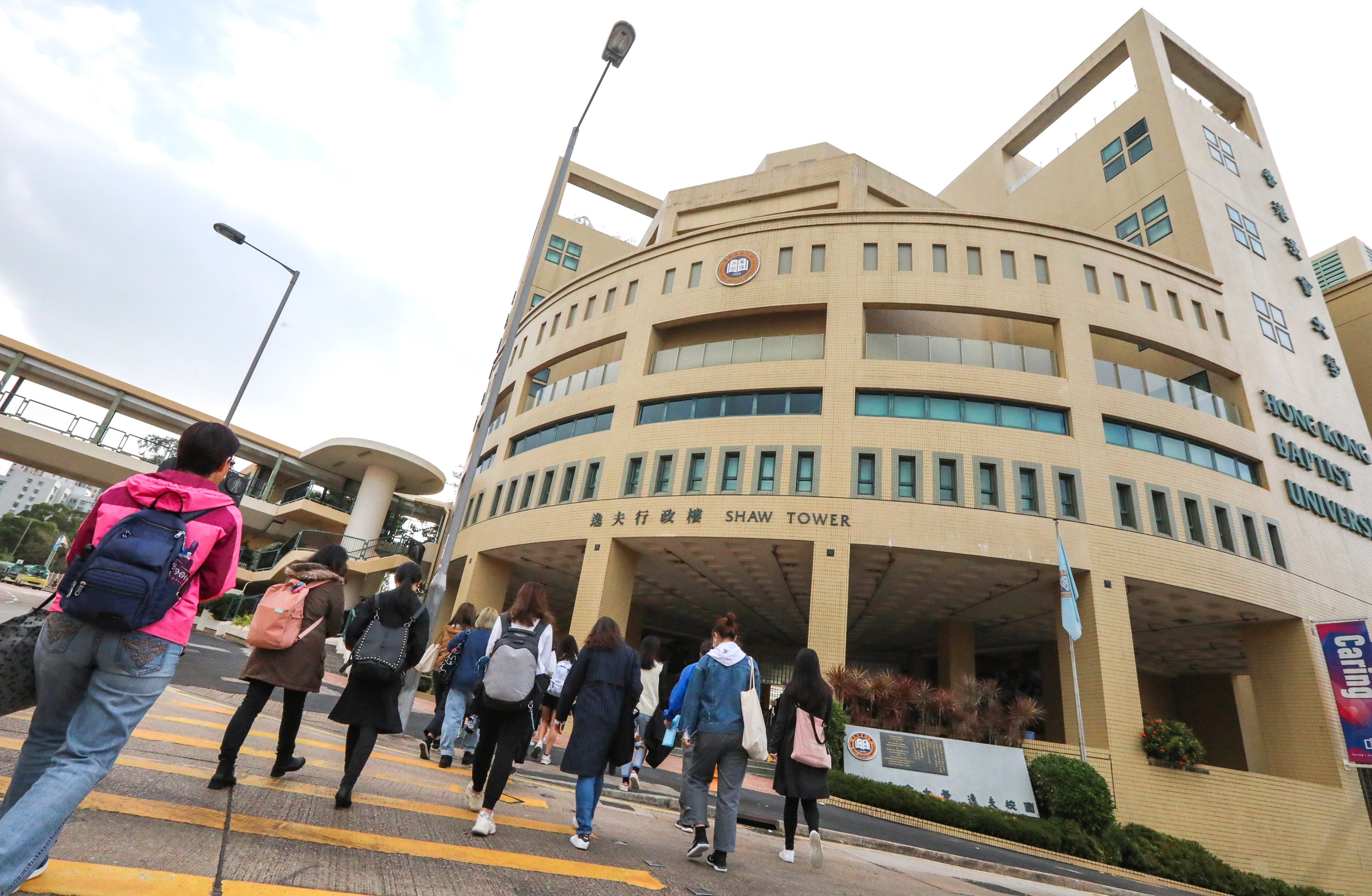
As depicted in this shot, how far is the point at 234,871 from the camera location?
263cm

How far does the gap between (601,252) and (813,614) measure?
2679cm

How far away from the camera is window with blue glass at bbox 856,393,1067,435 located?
19.7 meters

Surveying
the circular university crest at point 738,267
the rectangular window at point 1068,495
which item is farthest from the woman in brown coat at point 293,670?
the circular university crest at point 738,267

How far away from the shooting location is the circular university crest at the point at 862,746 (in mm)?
14492

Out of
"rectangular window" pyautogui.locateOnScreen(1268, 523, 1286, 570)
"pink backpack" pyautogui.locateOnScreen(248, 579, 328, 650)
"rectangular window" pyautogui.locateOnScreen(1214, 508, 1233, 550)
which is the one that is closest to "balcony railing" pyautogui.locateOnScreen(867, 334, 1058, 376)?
"rectangular window" pyautogui.locateOnScreen(1214, 508, 1233, 550)

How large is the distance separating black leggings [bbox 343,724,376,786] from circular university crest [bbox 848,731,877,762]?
12.8 meters

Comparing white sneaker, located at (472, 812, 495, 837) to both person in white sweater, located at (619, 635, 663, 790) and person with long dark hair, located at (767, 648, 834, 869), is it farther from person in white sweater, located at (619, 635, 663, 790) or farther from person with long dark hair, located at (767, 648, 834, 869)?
person in white sweater, located at (619, 635, 663, 790)

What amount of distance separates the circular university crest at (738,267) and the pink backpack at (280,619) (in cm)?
2101

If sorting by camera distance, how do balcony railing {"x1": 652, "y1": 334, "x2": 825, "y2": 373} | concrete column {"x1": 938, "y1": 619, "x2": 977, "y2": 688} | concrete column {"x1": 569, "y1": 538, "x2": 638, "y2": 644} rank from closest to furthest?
1. concrete column {"x1": 569, "y1": 538, "x2": 638, "y2": 644}
2. balcony railing {"x1": 652, "y1": 334, "x2": 825, "y2": 373}
3. concrete column {"x1": 938, "y1": 619, "x2": 977, "y2": 688}

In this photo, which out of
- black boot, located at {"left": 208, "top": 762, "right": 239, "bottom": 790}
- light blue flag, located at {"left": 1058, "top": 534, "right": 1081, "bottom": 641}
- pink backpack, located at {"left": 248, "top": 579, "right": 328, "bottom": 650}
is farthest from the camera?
light blue flag, located at {"left": 1058, "top": 534, "right": 1081, "bottom": 641}

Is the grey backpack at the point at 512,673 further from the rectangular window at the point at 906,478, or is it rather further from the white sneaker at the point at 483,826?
the rectangular window at the point at 906,478

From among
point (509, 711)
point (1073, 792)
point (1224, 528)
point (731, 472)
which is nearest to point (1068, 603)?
point (1073, 792)

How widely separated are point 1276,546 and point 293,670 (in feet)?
85.4

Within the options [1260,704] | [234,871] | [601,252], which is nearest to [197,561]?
[234,871]
